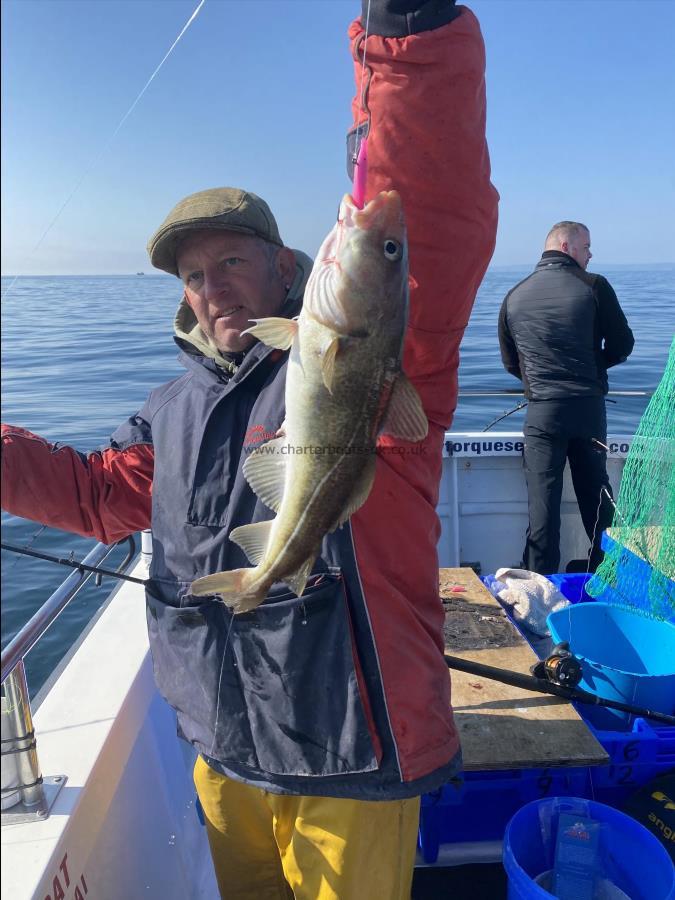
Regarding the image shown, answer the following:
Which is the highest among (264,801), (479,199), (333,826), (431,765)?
(479,199)

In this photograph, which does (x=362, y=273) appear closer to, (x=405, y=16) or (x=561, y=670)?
(x=405, y=16)

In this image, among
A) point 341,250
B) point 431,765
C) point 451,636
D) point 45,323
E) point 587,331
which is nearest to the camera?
point 341,250

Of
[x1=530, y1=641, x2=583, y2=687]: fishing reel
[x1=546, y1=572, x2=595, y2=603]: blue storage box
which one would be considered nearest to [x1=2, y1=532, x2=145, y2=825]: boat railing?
[x1=530, y1=641, x2=583, y2=687]: fishing reel

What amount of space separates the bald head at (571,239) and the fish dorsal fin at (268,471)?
4731 millimetres

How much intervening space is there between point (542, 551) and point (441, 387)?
4071mm

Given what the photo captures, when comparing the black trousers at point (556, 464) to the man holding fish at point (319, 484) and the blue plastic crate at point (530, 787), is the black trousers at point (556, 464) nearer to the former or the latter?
the blue plastic crate at point (530, 787)

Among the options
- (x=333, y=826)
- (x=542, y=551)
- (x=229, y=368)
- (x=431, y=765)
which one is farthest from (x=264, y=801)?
(x=542, y=551)

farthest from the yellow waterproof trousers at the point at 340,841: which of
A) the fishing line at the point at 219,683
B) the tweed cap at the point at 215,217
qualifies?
the tweed cap at the point at 215,217

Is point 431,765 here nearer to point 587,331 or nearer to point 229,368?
point 229,368

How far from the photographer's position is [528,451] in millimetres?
5672

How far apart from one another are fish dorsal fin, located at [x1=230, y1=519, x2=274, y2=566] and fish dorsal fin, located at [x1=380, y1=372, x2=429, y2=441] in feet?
1.48

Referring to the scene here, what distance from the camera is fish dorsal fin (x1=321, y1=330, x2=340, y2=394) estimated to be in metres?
1.57

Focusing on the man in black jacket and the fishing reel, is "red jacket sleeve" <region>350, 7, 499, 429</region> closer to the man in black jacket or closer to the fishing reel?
the fishing reel

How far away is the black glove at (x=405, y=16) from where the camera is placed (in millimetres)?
1624
